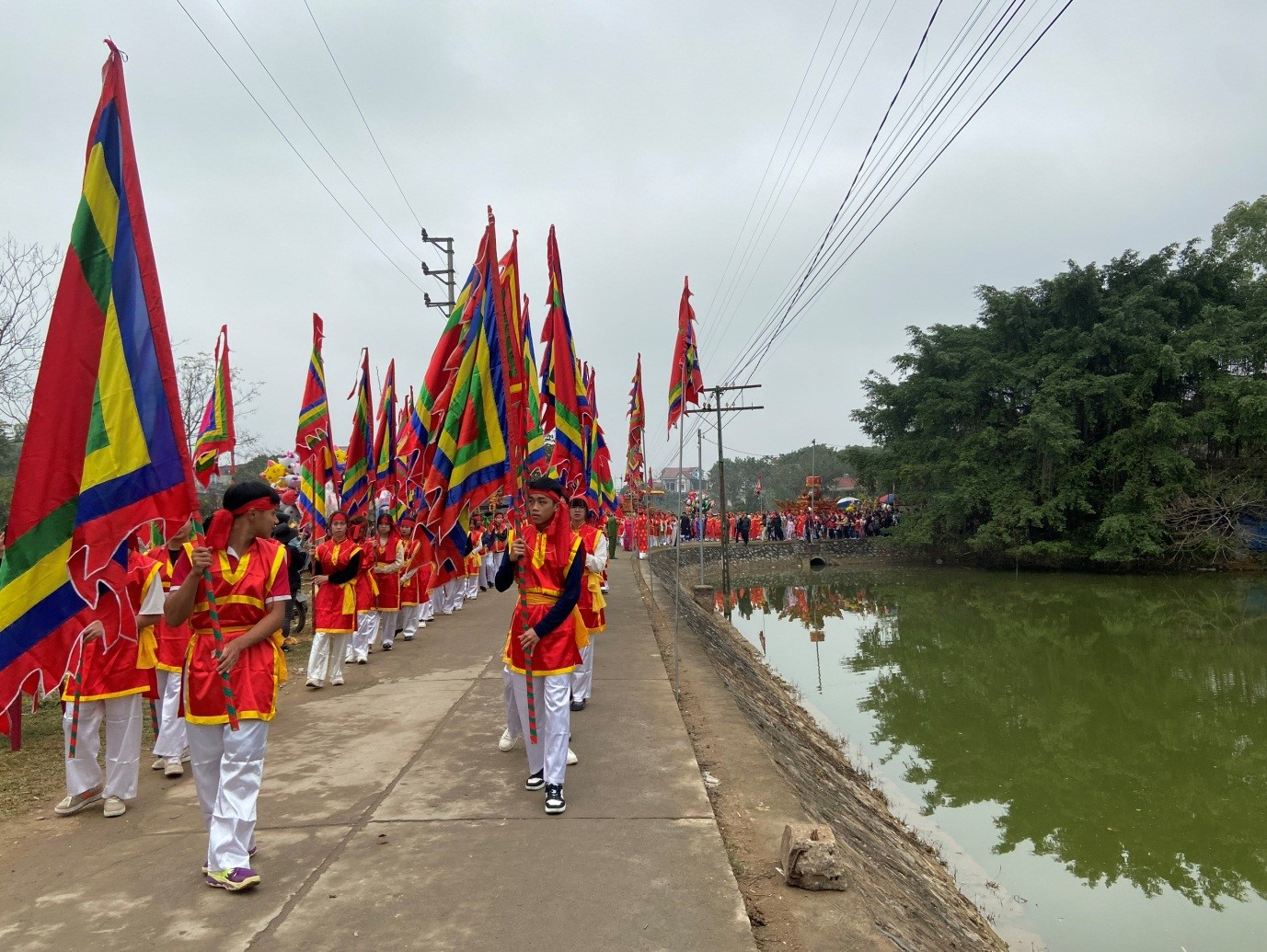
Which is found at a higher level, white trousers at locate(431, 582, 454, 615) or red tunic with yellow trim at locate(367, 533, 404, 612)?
red tunic with yellow trim at locate(367, 533, 404, 612)

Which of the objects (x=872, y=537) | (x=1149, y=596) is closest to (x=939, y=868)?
(x=1149, y=596)

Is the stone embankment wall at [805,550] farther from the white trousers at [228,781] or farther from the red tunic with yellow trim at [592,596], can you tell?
the white trousers at [228,781]

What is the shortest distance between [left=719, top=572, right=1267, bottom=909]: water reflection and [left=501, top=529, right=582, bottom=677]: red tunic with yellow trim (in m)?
5.56

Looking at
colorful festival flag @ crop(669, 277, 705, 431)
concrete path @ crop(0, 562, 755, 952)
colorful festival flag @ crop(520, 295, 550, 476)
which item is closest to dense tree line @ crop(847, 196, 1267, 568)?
colorful festival flag @ crop(669, 277, 705, 431)

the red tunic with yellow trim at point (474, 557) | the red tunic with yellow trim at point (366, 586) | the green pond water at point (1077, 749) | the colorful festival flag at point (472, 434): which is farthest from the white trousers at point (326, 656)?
the red tunic with yellow trim at point (474, 557)

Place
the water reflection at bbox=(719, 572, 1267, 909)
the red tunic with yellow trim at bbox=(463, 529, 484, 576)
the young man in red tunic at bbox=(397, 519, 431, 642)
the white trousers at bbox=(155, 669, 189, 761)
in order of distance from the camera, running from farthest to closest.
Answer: the red tunic with yellow trim at bbox=(463, 529, 484, 576), the young man in red tunic at bbox=(397, 519, 431, 642), the water reflection at bbox=(719, 572, 1267, 909), the white trousers at bbox=(155, 669, 189, 761)

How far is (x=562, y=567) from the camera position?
480 centimetres

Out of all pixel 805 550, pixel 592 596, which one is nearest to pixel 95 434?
pixel 592 596

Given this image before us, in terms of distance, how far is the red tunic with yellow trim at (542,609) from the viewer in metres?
4.66

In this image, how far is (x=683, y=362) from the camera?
39.1 feet

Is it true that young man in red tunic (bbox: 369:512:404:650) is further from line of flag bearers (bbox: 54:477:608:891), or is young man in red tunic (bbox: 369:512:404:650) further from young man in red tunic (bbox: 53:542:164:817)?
young man in red tunic (bbox: 53:542:164:817)

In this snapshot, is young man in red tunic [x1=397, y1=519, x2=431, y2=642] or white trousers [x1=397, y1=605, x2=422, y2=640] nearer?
young man in red tunic [x1=397, y1=519, x2=431, y2=642]

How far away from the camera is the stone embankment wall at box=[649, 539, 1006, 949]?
434cm

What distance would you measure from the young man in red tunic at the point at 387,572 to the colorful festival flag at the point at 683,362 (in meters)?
4.43
